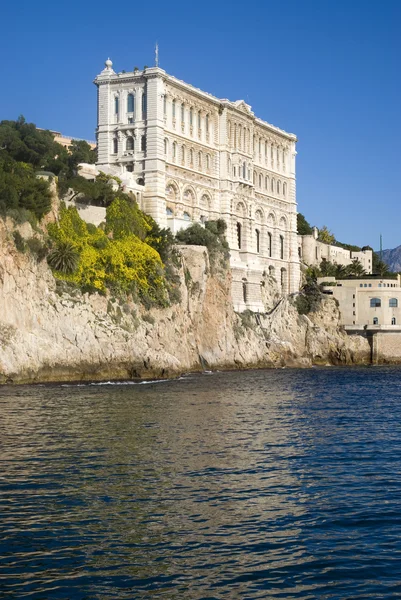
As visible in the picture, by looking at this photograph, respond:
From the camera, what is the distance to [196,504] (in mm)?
19047

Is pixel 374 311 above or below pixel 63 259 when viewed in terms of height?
below

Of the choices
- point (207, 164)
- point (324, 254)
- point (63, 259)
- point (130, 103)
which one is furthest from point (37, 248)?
point (324, 254)

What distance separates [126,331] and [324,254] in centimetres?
6290

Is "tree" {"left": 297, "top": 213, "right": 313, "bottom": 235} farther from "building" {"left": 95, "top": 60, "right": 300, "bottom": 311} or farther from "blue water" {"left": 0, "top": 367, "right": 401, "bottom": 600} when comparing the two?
"blue water" {"left": 0, "top": 367, "right": 401, "bottom": 600}

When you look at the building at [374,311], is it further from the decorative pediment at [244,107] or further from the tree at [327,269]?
the decorative pediment at [244,107]

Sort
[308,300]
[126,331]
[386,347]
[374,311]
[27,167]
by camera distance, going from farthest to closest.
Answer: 1. [374,311]
2. [386,347]
3. [308,300]
4. [27,167]
5. [126,331]

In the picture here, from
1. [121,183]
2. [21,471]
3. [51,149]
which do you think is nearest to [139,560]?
[21,471]

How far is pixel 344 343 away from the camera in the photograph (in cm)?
9200

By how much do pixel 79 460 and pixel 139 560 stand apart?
904cm

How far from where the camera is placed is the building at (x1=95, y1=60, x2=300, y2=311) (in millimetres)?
72625

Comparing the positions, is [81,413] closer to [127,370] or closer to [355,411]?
[355,411]

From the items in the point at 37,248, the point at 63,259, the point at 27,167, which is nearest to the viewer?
the point at 37,248

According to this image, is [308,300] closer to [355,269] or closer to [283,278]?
[283,278]

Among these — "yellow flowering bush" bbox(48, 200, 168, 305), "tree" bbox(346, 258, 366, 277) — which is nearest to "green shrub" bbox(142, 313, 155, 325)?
"yellow flowering bush" bbox(48, 200, 168, 305)
